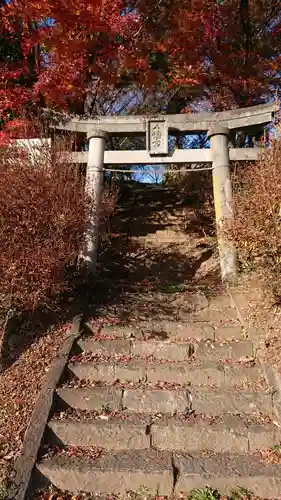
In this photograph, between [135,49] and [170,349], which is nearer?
[170,349]

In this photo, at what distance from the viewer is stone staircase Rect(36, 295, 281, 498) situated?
3359mm

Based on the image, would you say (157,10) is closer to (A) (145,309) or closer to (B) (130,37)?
(B) (130,37)

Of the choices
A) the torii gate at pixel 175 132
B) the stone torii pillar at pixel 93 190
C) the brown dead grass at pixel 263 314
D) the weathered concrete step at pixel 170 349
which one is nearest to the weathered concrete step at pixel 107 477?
the weathered concrete step at pixel 170 349

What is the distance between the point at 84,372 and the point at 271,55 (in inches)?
429

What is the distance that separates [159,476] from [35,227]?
3.30 meters

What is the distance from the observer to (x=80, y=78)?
9.06 m

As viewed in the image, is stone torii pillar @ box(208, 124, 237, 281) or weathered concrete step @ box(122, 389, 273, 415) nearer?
weathered concrete step @ box(122, 389, 273, 415)

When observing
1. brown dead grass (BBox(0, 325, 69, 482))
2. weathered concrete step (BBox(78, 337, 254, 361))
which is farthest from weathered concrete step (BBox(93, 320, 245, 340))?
brown dead grass (BBox(0, 325, 69, 482))

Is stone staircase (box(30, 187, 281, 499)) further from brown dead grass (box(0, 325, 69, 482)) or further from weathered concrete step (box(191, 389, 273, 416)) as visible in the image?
brown dead grass (box(0, 325, 69, 482))

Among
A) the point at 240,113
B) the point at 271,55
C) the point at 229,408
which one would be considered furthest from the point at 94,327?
the point at 271,55

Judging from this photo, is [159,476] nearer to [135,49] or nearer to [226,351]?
[226,351]

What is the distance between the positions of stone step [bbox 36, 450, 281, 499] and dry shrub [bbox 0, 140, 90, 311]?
2117 millimetres

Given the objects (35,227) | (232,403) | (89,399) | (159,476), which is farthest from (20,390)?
(232,403)

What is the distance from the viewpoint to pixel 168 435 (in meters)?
3.78
